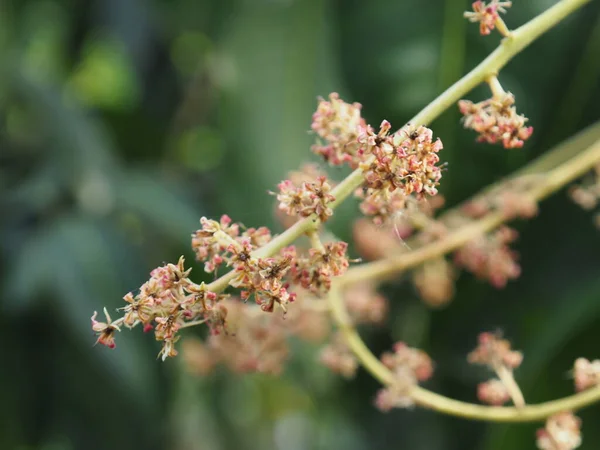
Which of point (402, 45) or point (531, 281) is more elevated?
point (402, 45)

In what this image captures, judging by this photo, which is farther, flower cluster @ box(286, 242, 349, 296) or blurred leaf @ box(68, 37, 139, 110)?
blurred leaf @ box(68, 37, 139, 110)

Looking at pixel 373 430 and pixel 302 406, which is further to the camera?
pixel 302 406

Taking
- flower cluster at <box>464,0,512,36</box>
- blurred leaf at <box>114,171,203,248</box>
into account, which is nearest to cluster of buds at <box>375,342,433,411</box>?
flower cluster at <box>464,0,512,36</box>

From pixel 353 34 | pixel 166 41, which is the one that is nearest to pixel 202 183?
pixel 166 41

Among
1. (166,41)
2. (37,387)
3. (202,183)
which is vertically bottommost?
(37,387)

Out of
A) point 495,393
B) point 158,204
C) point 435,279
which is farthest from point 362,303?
point 158,204

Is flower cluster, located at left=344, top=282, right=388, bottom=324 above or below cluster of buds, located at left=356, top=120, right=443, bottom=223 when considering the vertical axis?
above

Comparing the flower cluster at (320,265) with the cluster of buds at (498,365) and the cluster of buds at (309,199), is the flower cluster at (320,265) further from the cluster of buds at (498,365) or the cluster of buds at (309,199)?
the cluster of buds at (498,365)

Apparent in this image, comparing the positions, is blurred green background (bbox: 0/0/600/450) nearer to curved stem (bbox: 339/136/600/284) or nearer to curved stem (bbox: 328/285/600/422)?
curved stem (bbox: 339/136/600/284)

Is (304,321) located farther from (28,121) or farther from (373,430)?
(28,121)
